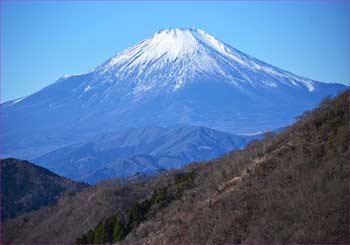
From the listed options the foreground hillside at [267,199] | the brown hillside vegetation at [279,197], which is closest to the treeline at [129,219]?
the foreground hillside at [267,199]

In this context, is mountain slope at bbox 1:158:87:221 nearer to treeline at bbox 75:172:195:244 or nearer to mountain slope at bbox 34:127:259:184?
treeline at bbox 75:172:195:244

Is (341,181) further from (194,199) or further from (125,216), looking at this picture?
(125,216)

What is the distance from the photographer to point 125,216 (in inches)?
997

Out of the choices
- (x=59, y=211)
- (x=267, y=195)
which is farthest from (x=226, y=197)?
(x=59, y=211)

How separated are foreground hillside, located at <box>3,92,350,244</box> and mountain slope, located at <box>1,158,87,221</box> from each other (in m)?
19.1

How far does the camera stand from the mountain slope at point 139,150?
14700 centimetres

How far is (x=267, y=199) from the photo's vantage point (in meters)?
17.2

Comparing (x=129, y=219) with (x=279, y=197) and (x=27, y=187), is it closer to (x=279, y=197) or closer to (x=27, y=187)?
(x=279, y=197)

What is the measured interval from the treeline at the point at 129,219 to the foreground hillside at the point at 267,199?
0.12 ft

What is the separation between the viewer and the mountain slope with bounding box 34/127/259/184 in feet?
482

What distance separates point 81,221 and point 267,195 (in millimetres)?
17670

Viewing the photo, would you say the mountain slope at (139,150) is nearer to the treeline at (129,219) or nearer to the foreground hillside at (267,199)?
the treeline at (129,219)

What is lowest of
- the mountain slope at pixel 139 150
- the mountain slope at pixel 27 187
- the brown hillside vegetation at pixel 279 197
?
the brown hillside vegetation at pixel 279 197

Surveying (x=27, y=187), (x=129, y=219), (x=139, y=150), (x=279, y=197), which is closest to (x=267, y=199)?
(x=279, y=197)
